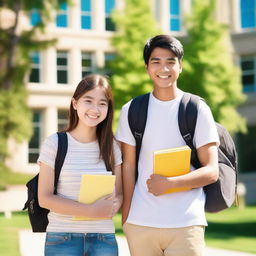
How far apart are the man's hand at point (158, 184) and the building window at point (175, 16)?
33404mm

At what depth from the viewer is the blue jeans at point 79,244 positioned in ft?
11.7

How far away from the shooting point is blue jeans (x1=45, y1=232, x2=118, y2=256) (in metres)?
3.57

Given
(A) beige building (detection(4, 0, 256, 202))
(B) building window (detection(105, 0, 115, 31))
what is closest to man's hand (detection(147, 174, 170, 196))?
(A) beige building (detection(4, 0, 256, 202))

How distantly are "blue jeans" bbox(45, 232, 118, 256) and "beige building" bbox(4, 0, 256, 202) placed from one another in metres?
29.6

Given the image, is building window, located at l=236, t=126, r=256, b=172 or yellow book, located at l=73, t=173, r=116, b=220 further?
building window, located at l=236, t=126, r=256, b=172

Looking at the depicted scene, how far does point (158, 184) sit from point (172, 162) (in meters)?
0.14

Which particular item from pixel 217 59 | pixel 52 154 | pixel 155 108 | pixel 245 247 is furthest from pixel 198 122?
pixel 217 59

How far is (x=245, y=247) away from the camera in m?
11.5

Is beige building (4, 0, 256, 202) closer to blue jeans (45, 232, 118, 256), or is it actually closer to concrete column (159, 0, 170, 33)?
concrete column (159, 0, 170, 33)

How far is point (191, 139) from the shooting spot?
3.71 meters

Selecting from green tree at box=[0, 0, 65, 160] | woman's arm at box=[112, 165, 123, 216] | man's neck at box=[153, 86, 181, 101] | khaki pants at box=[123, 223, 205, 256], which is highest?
green tree at box=[0, 0, 65, 160]

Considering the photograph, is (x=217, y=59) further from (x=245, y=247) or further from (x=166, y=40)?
(x=166, y=40)

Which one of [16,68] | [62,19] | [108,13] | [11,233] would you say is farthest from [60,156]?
[108,13]

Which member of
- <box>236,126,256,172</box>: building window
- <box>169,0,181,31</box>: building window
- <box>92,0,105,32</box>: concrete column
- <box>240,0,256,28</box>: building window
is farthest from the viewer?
<box>169,0,181,31</box>: building window
